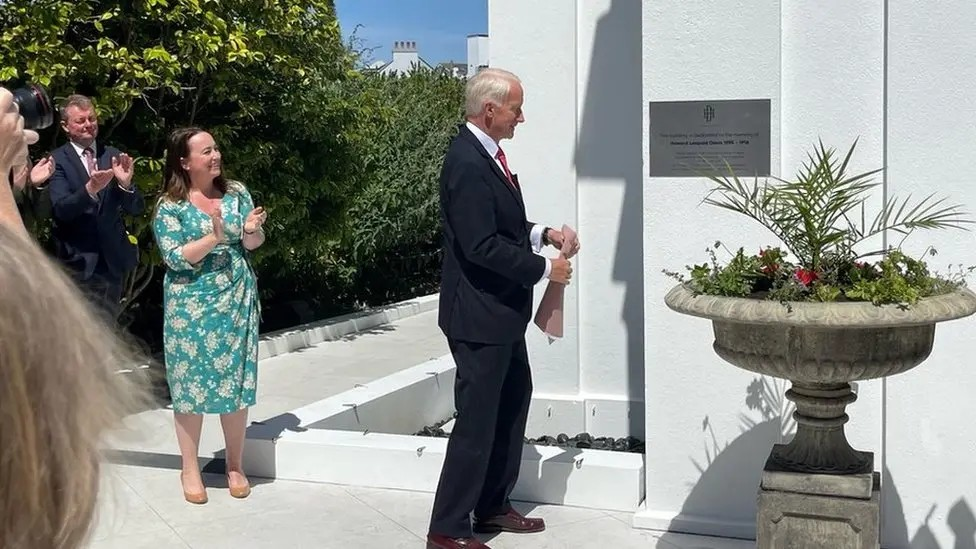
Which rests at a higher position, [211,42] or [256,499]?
[211,42]

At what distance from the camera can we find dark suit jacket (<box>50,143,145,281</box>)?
5176mm

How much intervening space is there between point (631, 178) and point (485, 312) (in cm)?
210

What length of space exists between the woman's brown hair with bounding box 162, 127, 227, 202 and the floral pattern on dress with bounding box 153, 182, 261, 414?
1.9 inches

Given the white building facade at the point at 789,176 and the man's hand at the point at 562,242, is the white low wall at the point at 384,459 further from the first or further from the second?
the man's hand at the point at 562,242

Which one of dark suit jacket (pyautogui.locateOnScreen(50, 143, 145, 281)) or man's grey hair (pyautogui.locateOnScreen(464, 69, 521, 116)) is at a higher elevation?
man's grey hair (pyautogui.locateOnScreen(464, 69, 521, 116))

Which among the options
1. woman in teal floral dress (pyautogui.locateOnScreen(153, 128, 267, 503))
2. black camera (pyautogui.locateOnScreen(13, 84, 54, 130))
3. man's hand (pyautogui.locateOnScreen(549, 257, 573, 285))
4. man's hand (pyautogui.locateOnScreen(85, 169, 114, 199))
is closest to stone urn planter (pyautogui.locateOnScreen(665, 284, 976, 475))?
man's hand (pyautogui.locateOnScreen(549, 257, 573, 285))

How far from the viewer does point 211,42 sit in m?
7.15

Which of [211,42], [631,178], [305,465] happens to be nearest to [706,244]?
[631,178]

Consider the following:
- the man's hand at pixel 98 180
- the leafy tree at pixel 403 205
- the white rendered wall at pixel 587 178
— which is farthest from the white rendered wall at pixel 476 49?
the man's hand at pixel 98 180

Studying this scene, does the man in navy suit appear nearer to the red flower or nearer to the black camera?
the black camera

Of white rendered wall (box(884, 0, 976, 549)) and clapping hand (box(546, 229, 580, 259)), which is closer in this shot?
white rendered wall (box(884, 0, 976, 549))

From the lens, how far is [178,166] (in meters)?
4.83

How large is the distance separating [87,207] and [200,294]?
0.90 m

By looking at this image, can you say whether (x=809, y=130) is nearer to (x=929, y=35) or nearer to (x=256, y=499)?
(x=929, y=35)
